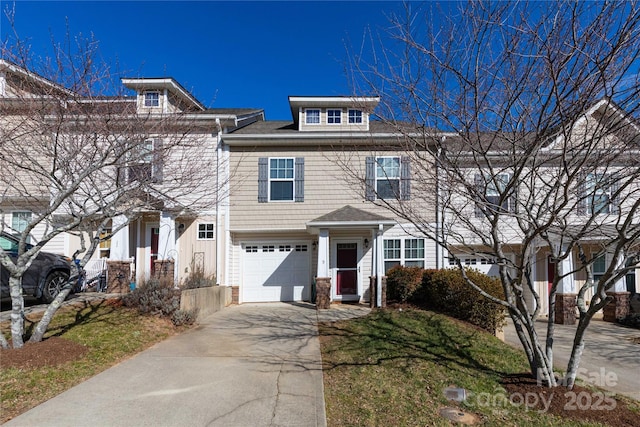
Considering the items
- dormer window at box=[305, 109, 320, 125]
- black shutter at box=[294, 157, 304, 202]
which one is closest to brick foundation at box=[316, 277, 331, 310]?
black shutter at box=[294, 157, 304, 202]

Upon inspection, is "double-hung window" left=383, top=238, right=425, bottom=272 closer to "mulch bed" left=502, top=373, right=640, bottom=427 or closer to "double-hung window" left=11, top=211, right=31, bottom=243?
"mulch bed" left=502, top=373, right=640, bottom=427

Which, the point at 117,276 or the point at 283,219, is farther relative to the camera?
the point at 283,219

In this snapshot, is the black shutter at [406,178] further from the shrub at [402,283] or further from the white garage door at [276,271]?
the white garage door at [276,271]

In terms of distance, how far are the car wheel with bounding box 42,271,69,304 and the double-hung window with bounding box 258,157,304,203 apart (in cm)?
579

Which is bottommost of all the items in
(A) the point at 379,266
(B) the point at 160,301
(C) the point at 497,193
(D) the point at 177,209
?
(B) the point at 160,301

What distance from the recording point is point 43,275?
906cm

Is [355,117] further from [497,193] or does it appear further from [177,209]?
[497,193]

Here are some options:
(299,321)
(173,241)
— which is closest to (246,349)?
(299,321)

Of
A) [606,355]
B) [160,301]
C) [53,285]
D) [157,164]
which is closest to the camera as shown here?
[606,355]

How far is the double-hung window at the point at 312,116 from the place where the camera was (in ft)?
44.2

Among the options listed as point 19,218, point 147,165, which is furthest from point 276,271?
point 19,218

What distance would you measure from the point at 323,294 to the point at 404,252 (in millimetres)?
3386

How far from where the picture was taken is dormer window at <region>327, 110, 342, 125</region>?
13531 mm

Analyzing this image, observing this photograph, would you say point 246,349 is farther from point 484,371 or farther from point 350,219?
point 350,219
